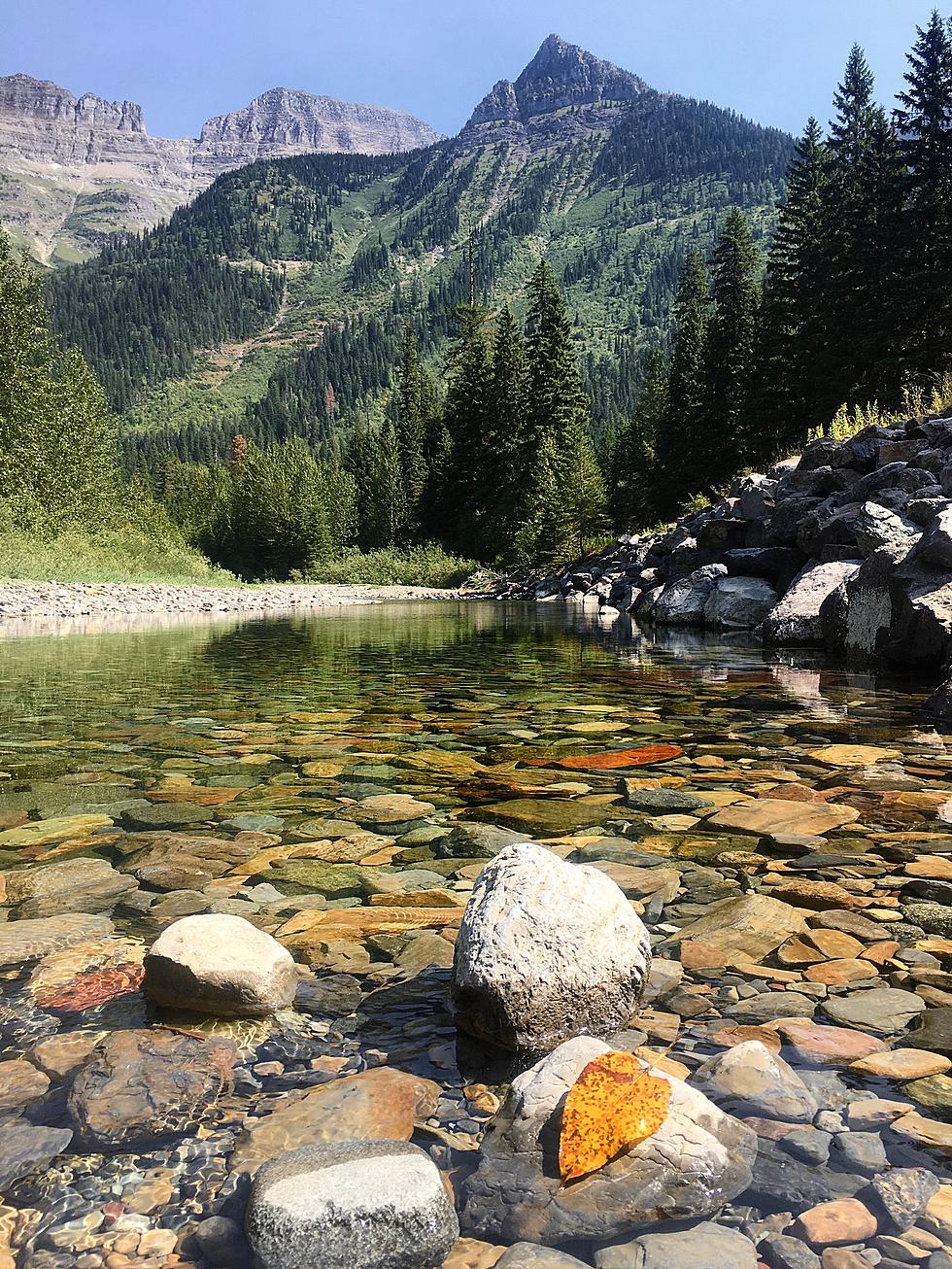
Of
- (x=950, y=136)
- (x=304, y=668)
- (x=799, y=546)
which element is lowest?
(x=304, y=668)

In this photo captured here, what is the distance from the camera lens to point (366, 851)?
153 inches

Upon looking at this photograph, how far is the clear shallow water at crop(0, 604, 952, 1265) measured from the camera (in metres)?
2.07

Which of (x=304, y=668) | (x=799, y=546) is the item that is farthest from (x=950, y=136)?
(x=304, y=668)

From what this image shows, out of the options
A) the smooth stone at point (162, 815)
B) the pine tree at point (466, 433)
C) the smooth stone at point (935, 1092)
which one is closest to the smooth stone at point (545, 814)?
the smooth stone at point (162, 815)

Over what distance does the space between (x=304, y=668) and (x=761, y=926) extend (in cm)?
898

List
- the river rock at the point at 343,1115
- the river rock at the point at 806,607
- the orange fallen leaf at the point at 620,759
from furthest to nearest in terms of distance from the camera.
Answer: the river rock at the point at 806,607 < the orange fallen leaf at the point at 620,759 < the river rock at the point at 343,1115

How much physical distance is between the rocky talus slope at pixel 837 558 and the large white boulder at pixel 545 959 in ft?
17.0

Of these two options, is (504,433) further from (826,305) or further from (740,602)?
(740,602)

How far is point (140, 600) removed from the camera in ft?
97.8

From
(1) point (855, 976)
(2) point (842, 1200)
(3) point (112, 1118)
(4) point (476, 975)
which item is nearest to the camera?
(2) point (842, 1200)

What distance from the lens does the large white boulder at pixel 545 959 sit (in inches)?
89.5

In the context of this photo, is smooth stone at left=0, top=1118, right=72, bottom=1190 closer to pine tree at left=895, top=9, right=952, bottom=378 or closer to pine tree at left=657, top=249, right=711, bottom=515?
pine tree at left=895, top=9, right=952, bottom=378

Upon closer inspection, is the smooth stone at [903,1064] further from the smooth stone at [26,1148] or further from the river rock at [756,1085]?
the smooth stone at [26,1148]

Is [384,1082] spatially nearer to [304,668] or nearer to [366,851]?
[366,851]
